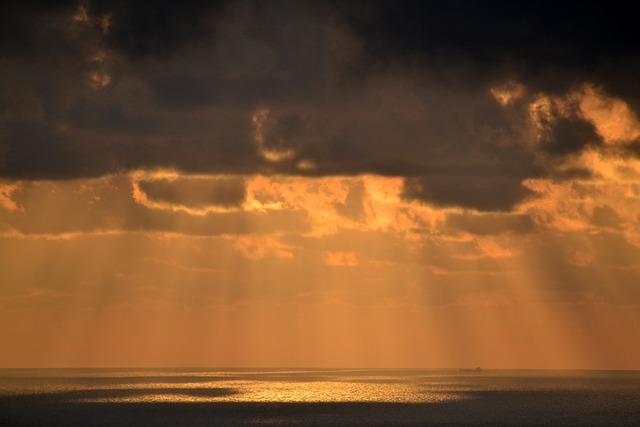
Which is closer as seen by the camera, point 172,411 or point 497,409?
point 172,411

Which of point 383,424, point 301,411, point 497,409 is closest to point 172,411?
point 301,411

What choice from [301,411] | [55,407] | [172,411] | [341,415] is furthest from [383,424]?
[55,407]

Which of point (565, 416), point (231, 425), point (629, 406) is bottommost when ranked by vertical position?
point (231, 425)

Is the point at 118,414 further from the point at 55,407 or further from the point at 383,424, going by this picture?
the point at 383,424

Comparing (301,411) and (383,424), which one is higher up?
(301,411)

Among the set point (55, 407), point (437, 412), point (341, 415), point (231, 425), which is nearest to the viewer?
point (231, 425)

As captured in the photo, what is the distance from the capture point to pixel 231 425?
5379 inches

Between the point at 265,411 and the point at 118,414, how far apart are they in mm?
27331

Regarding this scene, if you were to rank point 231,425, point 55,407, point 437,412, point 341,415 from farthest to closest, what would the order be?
point 55,407 < point 437,412 < point 341,415 < point 231,425

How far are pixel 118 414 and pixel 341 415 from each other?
39942mm

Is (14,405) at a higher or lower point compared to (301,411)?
higher

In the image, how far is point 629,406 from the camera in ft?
645

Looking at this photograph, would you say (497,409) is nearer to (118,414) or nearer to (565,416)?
(565,416)

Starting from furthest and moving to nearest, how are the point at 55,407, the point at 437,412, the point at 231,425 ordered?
the point at 55,407 < the point at 437,412 < the point at 231,425
